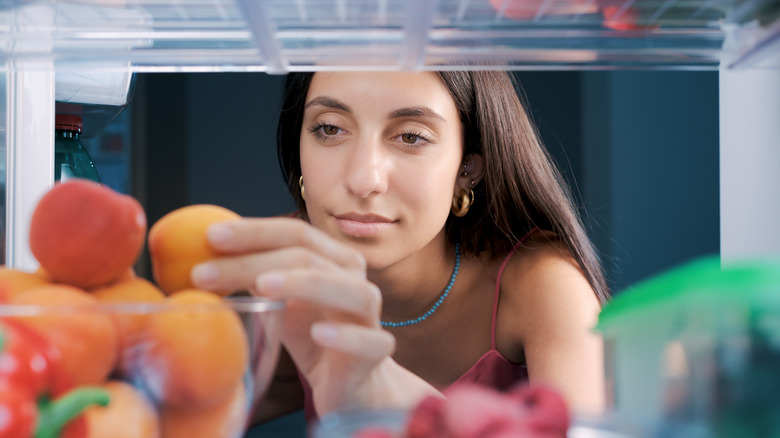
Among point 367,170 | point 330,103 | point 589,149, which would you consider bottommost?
point 367,170

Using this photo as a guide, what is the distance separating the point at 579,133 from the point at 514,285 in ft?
6.94

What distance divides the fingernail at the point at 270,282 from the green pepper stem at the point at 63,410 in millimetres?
129

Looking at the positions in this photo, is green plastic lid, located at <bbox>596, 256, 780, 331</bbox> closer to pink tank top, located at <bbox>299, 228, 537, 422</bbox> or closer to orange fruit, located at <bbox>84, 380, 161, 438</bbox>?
orange fruit, located at <bbox>84, 380, 161, 438</bbox>

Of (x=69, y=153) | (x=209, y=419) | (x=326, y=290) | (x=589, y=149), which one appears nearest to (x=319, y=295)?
(x=326, y=290)

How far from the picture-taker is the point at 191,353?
1.25ft

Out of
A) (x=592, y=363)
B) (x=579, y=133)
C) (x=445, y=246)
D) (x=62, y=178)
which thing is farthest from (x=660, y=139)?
(x=62, y=178)

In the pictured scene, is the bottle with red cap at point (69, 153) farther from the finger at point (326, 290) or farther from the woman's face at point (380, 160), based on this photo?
the finger at point (326, 290)

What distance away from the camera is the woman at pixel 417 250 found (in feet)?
1.79

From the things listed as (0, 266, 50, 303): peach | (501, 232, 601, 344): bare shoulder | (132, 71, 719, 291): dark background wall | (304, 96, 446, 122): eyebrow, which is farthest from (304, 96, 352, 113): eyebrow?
(132, 71, 719, 291): dark background wall

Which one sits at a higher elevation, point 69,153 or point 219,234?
point 69,153

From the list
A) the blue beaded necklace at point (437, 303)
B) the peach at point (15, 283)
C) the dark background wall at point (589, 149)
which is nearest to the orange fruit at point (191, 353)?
the peach at point (15, 283)

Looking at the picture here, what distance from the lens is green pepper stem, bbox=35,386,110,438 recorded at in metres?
0.35

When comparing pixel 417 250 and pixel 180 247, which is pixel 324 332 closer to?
pixel 180 247

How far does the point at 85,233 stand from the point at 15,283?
58mm
